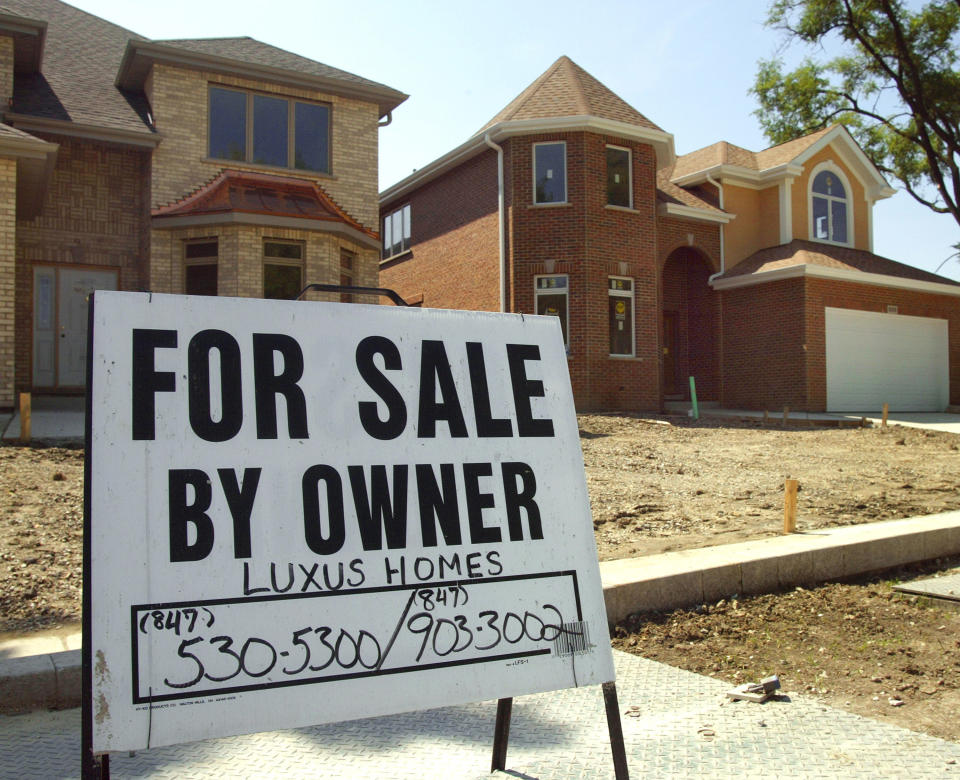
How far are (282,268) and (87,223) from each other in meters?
3.91

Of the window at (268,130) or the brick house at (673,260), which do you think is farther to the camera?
the brick house at (673,260)

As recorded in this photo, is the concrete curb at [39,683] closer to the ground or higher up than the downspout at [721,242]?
closer to the ground

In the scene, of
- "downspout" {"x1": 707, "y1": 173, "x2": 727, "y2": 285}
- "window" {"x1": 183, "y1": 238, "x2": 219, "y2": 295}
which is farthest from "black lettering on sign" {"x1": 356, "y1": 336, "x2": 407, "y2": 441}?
"downspout" {"x1": 707, "y1": 173, "x2": 727, "y2": 285}

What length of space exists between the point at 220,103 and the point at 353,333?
1569 centimetres

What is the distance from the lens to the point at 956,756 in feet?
10.4

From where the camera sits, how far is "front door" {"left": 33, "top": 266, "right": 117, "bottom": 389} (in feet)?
52.0

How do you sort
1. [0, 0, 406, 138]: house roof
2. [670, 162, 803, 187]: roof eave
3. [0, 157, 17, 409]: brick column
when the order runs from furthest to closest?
1. [670, 162, 803, 187]: roof eave
2. [0, 0, 406, 138]: house roof
3. [0, 157, 17, 409]: brick column

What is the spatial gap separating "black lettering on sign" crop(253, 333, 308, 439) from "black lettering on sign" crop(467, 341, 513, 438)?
592mm

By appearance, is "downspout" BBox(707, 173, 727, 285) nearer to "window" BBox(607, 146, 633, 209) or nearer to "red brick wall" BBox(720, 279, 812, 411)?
"red brick wall" BBox(720, 279, 812, 411)

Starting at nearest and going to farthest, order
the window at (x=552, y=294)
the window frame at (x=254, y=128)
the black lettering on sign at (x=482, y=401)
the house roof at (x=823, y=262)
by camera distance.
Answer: the black lettering on sign at (x=482, y=401)
the window frame at (x=254, y=128)
the window at (x=552, y=294)
the house roof at (x=823, y=262)

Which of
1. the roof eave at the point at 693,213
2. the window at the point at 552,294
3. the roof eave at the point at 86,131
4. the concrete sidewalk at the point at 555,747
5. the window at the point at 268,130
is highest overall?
the window at the point at 268,130

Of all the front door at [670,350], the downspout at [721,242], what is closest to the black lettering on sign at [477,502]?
the downspout at [721,242]

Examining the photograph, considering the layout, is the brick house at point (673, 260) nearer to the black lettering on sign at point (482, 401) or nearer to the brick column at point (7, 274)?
the brick column at point (7, 274)

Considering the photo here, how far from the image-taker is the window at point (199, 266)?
1594 cm
